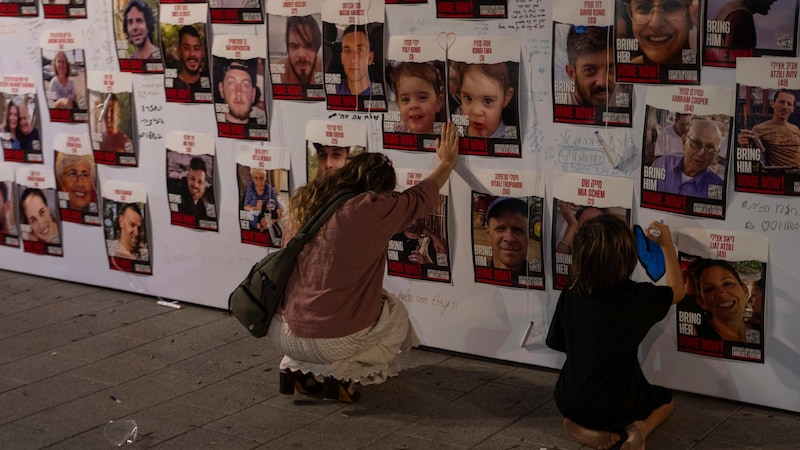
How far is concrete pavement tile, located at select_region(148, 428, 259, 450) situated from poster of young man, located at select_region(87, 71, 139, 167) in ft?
8.20

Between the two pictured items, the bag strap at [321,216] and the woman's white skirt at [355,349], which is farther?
the woman's white skirt at [355,349]

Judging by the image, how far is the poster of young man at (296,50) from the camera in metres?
5.66

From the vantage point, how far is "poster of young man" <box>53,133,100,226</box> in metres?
6.89

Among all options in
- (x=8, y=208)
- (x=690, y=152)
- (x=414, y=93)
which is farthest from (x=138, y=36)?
A: (x=690, y=152)

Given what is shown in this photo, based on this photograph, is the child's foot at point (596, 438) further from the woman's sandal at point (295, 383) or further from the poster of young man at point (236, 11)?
the poster of young man at point (236, 11)

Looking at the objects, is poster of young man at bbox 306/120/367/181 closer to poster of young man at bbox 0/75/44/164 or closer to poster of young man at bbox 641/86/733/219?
poster of young man at bbox 641/86/733/219

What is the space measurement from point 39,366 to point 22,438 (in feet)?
3.28

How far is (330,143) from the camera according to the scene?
5758mm

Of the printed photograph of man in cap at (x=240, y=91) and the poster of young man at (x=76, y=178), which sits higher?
the printed photograph of man in cap at (x=240, y=91)

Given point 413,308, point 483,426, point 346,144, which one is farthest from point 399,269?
point 483,426

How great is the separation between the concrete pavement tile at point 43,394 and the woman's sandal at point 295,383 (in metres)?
0.96

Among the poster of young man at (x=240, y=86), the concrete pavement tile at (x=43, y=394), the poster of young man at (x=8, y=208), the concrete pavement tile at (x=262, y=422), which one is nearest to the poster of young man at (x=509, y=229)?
the concrete pavement tile at (x=262, y=422)

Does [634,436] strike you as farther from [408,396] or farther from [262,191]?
[262,191]

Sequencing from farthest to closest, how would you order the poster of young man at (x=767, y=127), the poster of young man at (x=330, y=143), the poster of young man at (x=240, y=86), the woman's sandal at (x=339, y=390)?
the poster of young man at (x=240, y=86) < the poster of young man at (x=330, y=143) < the woman's sandal at (x=339, y=390) < the poster of young man at (x=767, y=127)
